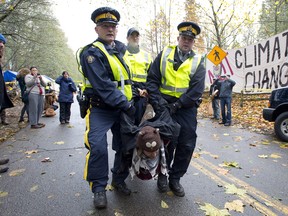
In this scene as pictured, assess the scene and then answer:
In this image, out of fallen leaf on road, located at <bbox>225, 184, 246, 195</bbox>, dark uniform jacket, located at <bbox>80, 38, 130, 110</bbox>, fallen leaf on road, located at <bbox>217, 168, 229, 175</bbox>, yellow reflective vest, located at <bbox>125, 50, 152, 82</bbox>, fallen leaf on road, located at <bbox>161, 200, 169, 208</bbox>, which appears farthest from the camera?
yellow reflective vest, located at <bbox>125, 50, 152, 82</bbox>

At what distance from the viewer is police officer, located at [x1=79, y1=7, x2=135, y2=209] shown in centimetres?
288

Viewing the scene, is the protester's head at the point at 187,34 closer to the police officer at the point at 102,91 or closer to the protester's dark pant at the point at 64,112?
the police officer at the point at 102,91

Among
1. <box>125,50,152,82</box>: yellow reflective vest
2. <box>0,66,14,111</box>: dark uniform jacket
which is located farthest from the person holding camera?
<box>125,50,152,82</box>: yellow reflective vest

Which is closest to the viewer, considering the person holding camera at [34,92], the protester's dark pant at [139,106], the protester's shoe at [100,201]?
the protester's shoe at [100,201]

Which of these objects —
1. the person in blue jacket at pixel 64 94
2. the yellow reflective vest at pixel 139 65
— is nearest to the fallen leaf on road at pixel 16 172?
the yellow reflective vest at pixel 139 65

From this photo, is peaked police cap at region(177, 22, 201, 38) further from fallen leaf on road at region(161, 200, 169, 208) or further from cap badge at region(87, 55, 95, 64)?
fallen leaf on road at region(161, 200, 169, 208)

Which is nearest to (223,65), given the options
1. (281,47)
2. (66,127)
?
(281,47)

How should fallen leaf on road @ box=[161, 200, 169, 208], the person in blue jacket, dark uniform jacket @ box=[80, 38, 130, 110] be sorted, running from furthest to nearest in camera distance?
the person in blue jacket, fallen leaf on road @ box=[161, 200, 169, 208], dark uniform jacket @ box=[80, 38, 130, 110]

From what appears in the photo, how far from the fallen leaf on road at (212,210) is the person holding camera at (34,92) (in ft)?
22.5

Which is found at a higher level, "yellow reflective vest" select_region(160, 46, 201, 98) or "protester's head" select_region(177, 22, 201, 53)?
"protester's head" select_region(177, 22, 201, 53)

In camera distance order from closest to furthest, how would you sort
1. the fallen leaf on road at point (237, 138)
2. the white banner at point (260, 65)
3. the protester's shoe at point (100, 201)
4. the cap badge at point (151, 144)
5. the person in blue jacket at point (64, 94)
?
the cap badge at point (151, 144)
the protester's shoe at point (100, 201)
the fallen leaf on road at point (237, 138)
the person in blue jacket at point (64, 94)
the white banner at point (260, 65)

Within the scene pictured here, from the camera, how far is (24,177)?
408 centimetres

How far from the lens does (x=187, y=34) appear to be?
3.23 meters

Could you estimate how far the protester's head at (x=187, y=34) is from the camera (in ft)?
10.6
